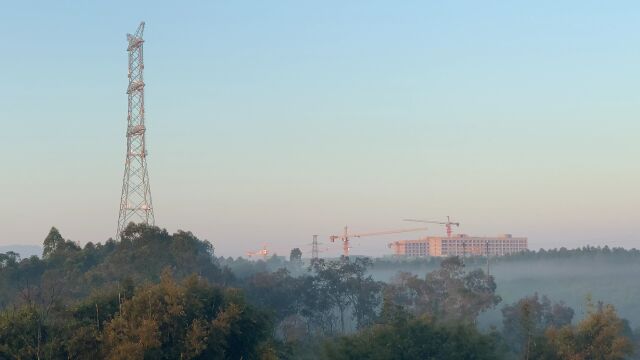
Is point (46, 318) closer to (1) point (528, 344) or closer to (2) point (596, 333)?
(1) point (528, 344)

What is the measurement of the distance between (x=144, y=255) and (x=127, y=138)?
13036mm

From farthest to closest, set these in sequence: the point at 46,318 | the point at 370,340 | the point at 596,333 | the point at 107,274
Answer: the point at 107,274, the point at 596,333, the point at 370,340, the point at 46,318

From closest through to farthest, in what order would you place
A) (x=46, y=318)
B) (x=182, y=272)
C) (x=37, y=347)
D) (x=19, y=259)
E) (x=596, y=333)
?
(x=37, y=347), (x=46, y=318), (x=596, y=333), (x=182, y=272), (x=19, y=259)

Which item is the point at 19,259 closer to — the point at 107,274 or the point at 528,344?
the point at 107,274

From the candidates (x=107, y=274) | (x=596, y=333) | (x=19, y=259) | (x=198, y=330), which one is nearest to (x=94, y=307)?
(x=198, y=330)

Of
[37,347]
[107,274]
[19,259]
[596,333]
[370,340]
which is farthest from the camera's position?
[19,259]

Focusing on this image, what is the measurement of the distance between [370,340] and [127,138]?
51.4m

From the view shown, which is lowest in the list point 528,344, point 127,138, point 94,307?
point 528,344

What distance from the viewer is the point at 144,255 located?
9269 cm

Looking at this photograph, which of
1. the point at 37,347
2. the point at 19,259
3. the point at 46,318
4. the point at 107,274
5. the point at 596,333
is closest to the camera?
the point at 37,347

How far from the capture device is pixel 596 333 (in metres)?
56.2

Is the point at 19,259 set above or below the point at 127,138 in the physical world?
below

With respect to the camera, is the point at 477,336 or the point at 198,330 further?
the point at 477,336

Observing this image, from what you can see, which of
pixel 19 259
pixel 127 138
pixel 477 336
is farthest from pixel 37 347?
pixel 19 259
